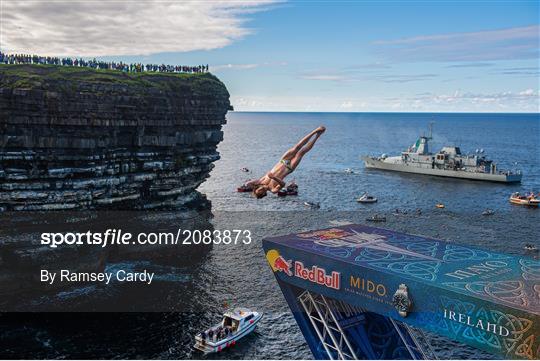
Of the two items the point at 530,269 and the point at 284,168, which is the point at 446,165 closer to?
the point at 530,269

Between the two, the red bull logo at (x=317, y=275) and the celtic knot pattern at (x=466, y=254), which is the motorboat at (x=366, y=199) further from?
the red bull logo at (x=317, y=275)

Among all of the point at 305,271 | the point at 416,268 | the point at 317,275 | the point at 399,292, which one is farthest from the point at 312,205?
the point at 399,292

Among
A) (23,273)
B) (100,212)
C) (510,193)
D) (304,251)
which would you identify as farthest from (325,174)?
Result: (304,251)

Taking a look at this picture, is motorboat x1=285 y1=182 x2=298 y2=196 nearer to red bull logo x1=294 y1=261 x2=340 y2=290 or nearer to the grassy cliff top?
the grassy cliff top

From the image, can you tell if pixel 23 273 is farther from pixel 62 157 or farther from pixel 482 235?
pixel 482 235

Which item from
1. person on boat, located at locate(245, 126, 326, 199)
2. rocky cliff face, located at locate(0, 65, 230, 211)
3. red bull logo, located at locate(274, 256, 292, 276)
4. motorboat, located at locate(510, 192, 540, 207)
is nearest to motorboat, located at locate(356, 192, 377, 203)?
motorboat, located at locate(510, 192, 540, 207)
